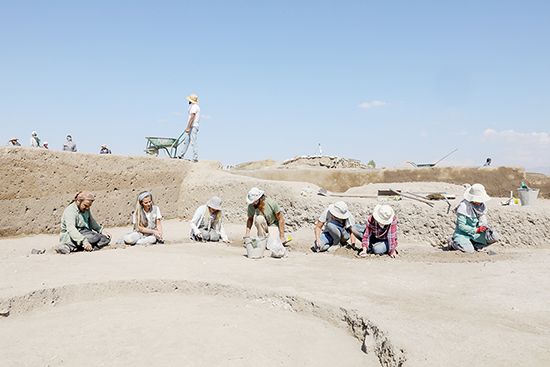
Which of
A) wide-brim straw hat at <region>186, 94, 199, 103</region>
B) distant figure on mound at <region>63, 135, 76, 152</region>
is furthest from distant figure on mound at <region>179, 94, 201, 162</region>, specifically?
distant figure on mound at <region>63, 135, 76, 152</region>

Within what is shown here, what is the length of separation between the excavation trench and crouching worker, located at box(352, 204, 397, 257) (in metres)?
2.13

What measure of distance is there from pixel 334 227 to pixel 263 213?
1063 millimetres

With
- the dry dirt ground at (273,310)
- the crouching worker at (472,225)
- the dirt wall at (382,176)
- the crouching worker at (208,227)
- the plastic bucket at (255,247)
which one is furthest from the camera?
the dirt wall at (382,176)

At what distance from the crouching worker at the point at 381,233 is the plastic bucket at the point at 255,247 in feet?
4.08

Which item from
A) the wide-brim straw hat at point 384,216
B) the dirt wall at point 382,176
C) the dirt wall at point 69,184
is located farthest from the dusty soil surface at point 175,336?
the dirt wall at point 382,176

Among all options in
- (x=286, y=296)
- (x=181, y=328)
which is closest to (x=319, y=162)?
(x=286, y=296)

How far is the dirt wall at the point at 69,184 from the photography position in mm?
7613

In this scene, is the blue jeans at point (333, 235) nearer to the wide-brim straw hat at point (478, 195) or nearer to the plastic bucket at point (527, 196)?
the wide-brim straw hat at point (478, 195)

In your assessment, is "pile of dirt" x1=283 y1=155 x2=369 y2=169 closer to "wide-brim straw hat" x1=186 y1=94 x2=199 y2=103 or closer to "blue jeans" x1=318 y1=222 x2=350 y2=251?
"wide-brim straw hat" x1=186 y1=94 x2=199 y2=103

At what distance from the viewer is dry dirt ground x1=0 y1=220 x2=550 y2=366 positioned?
304 centimetres

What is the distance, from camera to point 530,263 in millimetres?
5172

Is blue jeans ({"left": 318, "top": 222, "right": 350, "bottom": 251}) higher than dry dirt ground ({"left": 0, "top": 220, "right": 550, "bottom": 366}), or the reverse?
blue jeans ({"left": 318, "top": 222, "right": 350, "bottom": 251})

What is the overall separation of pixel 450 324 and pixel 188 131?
8.31 meters

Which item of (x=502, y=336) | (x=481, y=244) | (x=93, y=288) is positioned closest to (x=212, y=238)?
(x=93, y=288)
